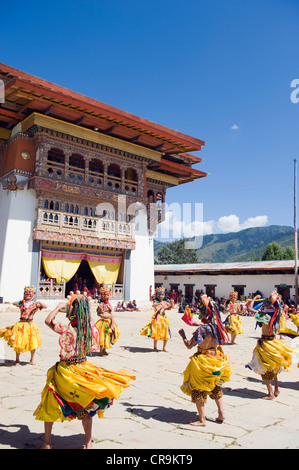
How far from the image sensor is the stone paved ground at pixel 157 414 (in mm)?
3758

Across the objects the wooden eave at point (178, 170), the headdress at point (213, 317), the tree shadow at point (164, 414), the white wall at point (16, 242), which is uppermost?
the wooden eave at point (178, 170)

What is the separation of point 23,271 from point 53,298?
2019 millimetres

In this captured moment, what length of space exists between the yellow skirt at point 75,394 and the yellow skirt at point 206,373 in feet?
3.84

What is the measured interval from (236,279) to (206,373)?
22268 mm

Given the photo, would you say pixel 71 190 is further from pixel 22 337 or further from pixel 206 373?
pixel 206 373

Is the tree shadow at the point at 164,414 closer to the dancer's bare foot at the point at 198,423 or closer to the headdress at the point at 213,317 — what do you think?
the dancer's bare foot at the point at 198,423

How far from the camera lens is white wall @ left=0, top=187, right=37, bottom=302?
16.7 m

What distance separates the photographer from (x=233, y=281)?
26.0 meters

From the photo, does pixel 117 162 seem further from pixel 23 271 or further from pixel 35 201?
pixel 23 271

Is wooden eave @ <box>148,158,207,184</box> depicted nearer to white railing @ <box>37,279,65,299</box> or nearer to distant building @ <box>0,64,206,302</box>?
distant building @ <box>0,64,206,302</box>

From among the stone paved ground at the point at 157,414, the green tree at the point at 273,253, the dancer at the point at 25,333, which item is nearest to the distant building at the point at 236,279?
the stone paved ground at the point at 157,414

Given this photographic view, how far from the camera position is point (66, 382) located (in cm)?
354

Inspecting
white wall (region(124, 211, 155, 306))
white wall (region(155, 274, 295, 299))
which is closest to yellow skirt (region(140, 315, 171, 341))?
white wall (region(124, 211, 155, 306))

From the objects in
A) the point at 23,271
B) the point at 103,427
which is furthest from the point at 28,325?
the point at 23,271
